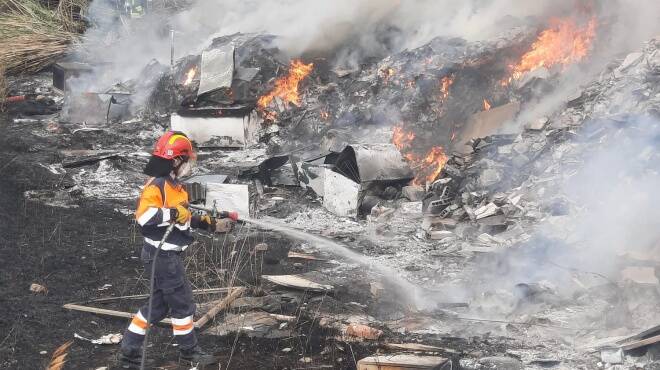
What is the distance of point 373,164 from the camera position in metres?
9.95

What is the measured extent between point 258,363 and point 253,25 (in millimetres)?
12098

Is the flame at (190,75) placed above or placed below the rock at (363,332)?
above

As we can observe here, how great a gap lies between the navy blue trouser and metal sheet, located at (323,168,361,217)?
14.8 feet

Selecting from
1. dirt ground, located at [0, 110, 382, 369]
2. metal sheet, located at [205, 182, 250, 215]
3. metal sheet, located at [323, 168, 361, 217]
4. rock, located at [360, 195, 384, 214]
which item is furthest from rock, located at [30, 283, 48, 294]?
rock, located at [360, 195, 384, 214]

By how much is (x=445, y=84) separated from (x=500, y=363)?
7.78m

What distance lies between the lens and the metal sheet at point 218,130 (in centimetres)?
1310

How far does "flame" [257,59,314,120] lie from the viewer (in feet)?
45.1

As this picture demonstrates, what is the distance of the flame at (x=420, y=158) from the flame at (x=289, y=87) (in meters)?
2.76

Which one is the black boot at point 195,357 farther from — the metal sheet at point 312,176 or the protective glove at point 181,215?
the metal sheet at point 312,176

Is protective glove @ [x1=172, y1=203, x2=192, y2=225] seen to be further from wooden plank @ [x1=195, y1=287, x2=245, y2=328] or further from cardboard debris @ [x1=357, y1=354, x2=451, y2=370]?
Result: cardboard debris @ [x1=357, y1=354, x2=451, y2=370]

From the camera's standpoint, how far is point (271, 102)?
544 inches

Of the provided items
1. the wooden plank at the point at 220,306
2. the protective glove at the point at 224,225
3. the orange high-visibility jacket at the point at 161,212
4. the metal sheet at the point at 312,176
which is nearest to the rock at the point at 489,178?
the metal sheet at the point at 312,176

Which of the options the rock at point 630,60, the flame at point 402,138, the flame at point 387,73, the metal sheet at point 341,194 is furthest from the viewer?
the flame at point 387,73

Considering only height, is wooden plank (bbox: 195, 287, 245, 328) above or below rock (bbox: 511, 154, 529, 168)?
below
